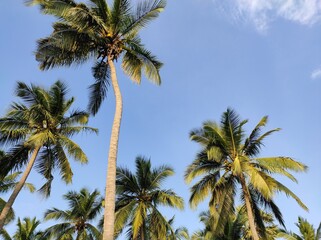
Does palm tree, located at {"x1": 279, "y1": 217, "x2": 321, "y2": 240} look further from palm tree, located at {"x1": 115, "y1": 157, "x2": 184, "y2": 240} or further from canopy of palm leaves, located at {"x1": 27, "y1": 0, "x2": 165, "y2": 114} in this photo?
canopy of palm leaves, located at {"x1": 27, "y1": 0, "x2": 165, "y2": 114}

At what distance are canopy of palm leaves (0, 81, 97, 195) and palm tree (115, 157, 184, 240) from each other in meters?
4.60

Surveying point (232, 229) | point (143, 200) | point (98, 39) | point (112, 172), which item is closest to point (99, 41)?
point (98, 39)

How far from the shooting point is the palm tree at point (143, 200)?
24359mm

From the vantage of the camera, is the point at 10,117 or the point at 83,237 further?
the point at 83,237

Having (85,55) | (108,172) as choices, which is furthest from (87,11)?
(108,172)

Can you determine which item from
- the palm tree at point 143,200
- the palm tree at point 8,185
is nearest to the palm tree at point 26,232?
the palm tree at point 8,185

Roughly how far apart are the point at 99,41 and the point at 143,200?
43.9 ft

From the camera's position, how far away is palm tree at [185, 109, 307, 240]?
2009 cm

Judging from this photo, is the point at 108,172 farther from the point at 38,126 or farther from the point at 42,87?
the point at 42,87

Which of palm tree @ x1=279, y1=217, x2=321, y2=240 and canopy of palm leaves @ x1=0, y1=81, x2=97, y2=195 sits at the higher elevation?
canopy of palm leaves @ x1=0, y1=81, x2=97, y2=195

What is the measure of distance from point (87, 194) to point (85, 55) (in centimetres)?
1770

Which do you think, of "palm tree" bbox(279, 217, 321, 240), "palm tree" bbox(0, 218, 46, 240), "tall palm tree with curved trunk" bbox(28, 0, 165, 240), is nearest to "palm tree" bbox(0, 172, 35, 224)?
"palm tree" bbox(0, 218, 46, 240)

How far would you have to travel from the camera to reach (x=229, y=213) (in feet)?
68.2

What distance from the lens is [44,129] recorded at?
2211cm
